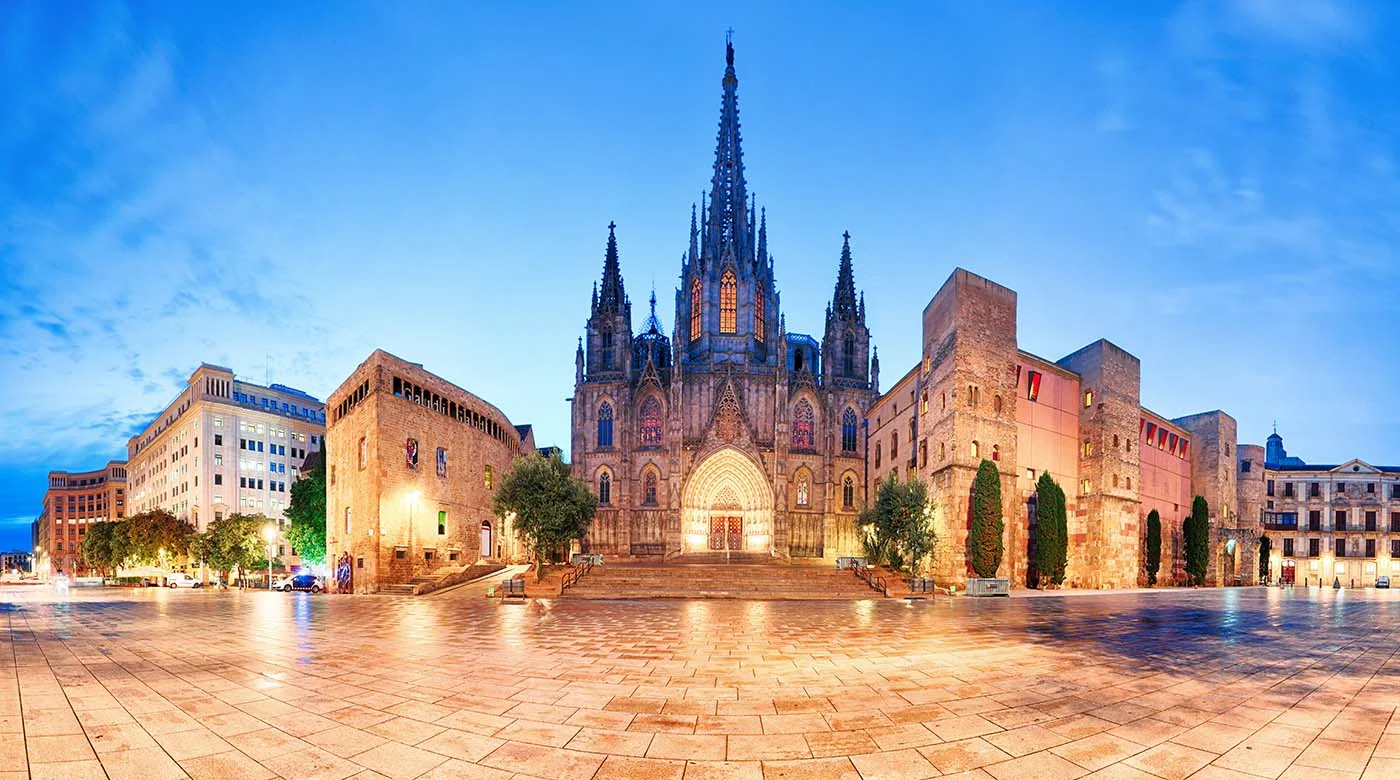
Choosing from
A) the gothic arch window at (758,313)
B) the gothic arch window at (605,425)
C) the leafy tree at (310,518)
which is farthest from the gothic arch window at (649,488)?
the leafy tree at (310,518)

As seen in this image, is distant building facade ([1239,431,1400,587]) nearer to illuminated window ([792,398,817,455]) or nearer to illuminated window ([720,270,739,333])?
illuminated window ([792,398,817,455])

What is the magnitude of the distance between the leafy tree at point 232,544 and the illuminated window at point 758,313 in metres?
39.1

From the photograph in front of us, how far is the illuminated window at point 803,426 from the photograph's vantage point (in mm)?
55781

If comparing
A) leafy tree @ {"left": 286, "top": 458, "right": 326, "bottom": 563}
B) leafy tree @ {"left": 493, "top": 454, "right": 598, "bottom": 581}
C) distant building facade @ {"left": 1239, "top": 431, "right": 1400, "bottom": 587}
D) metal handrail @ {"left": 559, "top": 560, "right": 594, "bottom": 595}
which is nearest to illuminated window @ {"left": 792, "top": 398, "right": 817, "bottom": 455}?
leafy tree @ {"left": 493, "top": 454, "right": 598, "bottom": 581}

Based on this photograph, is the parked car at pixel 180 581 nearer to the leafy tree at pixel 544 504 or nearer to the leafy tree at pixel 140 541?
the leafy tree at pixel 140 541

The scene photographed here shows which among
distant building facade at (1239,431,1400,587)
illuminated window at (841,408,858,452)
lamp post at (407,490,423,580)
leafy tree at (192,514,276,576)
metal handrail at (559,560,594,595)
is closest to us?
metal handrail at (559,560,594,595)

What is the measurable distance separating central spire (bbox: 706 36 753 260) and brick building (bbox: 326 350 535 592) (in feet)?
92.9

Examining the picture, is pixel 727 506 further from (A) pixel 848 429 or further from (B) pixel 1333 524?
(B) pixel 1333 524

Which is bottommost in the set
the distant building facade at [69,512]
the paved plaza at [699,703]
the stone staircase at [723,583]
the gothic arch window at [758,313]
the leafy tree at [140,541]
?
the distant building facade at [69,512]

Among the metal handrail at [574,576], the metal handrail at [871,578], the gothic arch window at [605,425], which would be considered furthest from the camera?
the gothic arch window at [605,425]

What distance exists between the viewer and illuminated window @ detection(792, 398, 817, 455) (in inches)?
2196

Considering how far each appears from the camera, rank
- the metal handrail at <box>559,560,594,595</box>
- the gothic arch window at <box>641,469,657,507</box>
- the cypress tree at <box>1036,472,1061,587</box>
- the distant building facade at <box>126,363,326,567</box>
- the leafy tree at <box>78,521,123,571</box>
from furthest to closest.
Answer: the distant building facade at <box>126,363,326,567</box> → the leafy tree at <box>78,521,123,571</box> → the gothic arch window at <box>641,469,657,507</box> → the cypress tree at <box>1036,472,1061,587</box> → the metal handrail at <box>559,560,594,595</box>

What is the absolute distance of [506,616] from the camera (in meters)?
18.3

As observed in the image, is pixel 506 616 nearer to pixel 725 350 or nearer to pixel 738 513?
pixel 738 513
